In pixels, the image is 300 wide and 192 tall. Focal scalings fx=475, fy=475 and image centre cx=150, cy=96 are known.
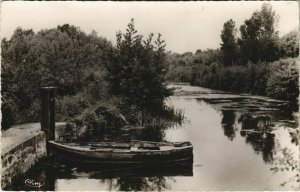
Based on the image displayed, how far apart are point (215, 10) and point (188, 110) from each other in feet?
16.3

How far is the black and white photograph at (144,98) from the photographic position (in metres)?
7.65

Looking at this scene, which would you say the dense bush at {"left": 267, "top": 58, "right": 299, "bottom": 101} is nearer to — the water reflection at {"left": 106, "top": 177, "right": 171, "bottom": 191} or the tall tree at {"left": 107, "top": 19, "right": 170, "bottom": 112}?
the tall tree at {"left": 107, "top": 19, "right": 170, "bottom": 112}

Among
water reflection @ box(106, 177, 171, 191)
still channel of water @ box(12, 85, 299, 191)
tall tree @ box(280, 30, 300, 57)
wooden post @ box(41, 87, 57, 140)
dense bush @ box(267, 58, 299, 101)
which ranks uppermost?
tall tree @ box(280, 30, 300, 57)

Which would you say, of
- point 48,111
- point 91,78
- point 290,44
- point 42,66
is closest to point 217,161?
point 290,44

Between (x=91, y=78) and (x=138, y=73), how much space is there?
1383mm

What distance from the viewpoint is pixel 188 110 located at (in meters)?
12.3

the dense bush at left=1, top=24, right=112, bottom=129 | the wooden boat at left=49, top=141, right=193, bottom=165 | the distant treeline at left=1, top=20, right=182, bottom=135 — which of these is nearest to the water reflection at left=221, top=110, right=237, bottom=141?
the distant treeline at left=1, top=20, right=182, bottom=135

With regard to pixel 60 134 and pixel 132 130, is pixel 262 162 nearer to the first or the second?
pixel 132 130

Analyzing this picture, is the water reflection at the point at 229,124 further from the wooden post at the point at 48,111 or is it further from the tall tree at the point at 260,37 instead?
the wooden post at the point at 48,111

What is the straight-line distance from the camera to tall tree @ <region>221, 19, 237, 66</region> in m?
8.48

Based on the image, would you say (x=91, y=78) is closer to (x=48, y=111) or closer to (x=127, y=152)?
(x=48, y=111)

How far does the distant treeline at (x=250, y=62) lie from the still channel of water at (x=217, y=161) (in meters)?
0.69

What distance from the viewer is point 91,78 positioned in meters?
11.1

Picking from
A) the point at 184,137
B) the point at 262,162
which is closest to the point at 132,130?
the point at 184,137
